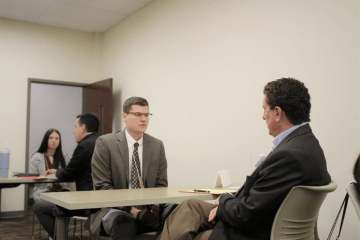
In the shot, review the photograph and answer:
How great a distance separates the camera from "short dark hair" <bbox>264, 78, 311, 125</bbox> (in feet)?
5.95

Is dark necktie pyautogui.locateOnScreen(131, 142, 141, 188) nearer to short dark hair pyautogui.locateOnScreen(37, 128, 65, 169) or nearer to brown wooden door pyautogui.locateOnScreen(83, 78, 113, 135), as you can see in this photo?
short dark hair pyautogui.locateOnScreen(37, 128, 65, 169)

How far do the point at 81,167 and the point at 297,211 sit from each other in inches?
101

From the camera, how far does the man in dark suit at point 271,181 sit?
1.58 m

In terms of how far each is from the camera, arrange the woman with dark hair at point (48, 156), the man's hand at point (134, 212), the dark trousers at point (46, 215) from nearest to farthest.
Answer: the man's hand at point (134, 212) → the dark trousers at point (46, 215) → the woman with dark hair at point (48, 156)

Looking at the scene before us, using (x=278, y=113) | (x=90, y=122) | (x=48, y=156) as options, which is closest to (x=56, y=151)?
(x=48, y=156)

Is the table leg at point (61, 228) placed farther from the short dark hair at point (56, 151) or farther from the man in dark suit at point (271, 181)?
the short dark hair at point (56, 151)

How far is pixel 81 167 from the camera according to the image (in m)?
3.69

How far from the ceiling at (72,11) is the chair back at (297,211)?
4.18 meters

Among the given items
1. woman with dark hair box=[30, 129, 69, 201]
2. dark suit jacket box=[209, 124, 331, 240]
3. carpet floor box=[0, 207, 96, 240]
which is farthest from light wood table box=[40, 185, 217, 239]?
woman with dark hair box=[30, 129, 69, 201]

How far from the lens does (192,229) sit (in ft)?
5.90

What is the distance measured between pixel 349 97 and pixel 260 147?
3.09 feet

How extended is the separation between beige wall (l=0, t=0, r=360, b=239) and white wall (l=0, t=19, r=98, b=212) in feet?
0.05

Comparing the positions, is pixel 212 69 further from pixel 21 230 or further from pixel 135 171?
pixel 21 230

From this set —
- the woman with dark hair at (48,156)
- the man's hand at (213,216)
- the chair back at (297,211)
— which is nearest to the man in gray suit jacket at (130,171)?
the man's hand at (213,216)
